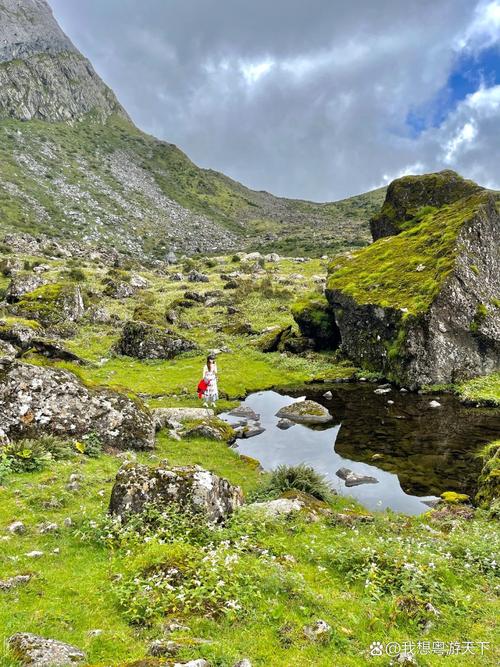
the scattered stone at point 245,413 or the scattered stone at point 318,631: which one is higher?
the scattered stone at point 245,413

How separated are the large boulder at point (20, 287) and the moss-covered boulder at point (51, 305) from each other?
63.6 inches

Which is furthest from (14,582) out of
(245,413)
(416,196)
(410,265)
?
(416,196)

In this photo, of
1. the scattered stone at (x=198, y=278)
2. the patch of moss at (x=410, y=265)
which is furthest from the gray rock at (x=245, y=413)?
the scattered stone at (x=198, y=278)

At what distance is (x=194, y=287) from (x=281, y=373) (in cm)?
→ 3205

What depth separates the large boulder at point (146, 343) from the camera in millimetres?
35188

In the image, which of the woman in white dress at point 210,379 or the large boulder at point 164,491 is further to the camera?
the woman in white dress at point 210,379

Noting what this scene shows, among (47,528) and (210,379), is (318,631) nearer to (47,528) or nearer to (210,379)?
(47,528)

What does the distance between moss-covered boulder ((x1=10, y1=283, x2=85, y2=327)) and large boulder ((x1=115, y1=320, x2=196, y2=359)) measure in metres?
8.10

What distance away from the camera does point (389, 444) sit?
808 inches

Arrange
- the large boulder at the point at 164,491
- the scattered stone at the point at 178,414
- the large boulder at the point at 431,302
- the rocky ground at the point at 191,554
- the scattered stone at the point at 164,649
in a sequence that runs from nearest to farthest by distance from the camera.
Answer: the scattered stone at the point at 164,649, the rocky ground at the point at 191,554, the large boulder at the point at 164,491, the scattered stone at the point at 178,414, the large boulder at the point at 431,302

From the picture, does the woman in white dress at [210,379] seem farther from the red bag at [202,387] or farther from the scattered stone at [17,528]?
the scattered stone at [17,528]

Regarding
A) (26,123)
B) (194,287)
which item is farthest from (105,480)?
(26,123)

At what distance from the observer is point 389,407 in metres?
25.4

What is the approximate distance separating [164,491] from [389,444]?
42.1 feet
